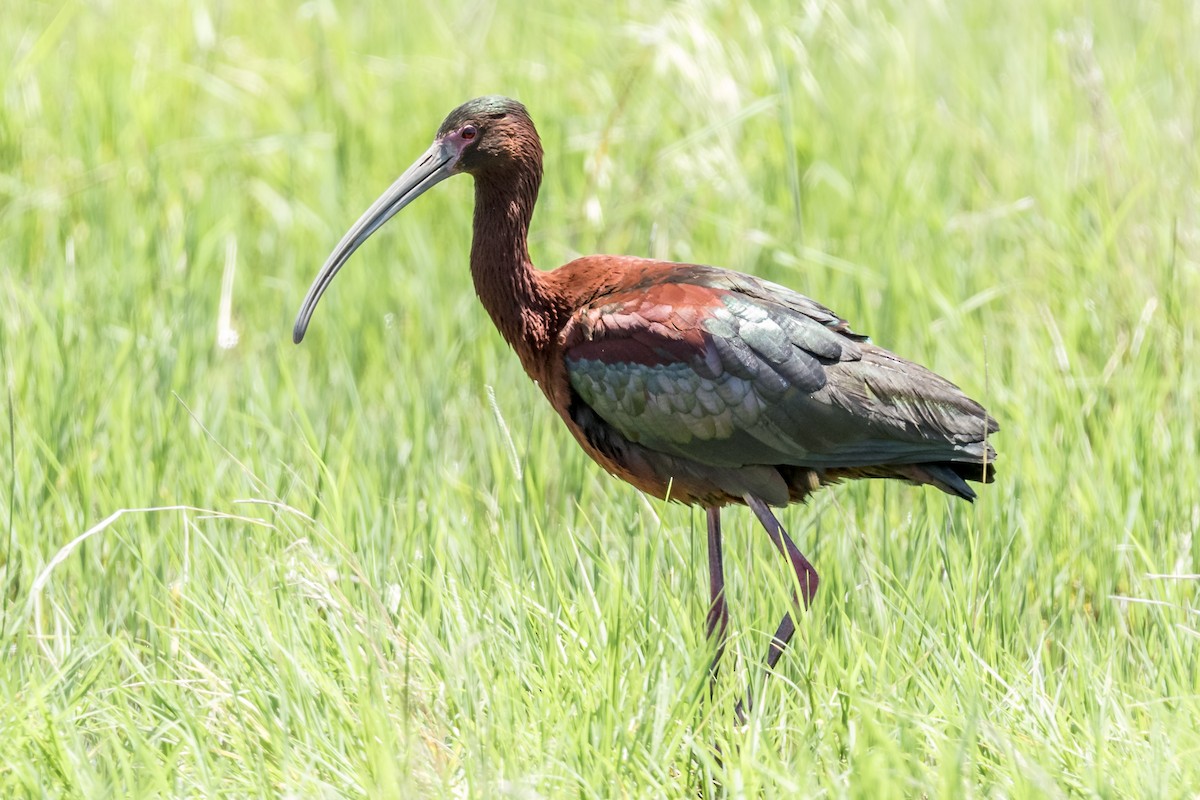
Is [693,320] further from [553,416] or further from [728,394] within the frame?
[553,416]

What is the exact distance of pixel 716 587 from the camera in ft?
12.0

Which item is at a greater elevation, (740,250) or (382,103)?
(382,103)

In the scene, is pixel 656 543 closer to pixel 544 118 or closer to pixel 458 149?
pixel 458 149

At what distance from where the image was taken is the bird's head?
13.3ft

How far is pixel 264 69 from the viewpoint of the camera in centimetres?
697

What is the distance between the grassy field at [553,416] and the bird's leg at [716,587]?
5cm

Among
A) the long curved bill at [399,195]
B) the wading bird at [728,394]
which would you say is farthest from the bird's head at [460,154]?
the wading bird at [728,394]

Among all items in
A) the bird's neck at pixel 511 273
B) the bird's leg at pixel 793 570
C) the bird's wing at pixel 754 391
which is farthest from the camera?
the bird's neck at pixel 511 273

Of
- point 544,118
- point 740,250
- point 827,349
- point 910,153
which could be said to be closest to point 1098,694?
point 827,349

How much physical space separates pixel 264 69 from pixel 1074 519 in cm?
447

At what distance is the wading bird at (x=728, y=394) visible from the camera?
12.4 ft

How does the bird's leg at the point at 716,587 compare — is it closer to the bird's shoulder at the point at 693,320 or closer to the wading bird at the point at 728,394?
the wading bird at the point at 728,394

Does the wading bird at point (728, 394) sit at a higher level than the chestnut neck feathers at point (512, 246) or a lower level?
lower

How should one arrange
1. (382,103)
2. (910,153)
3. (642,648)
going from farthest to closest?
(382,103) → (910,153) → (642,648)
